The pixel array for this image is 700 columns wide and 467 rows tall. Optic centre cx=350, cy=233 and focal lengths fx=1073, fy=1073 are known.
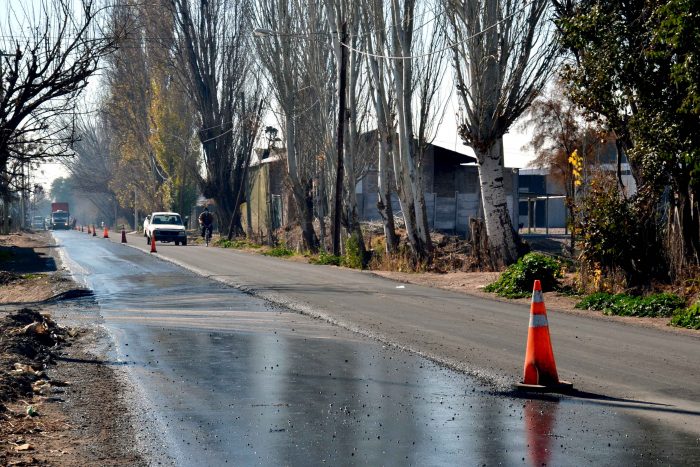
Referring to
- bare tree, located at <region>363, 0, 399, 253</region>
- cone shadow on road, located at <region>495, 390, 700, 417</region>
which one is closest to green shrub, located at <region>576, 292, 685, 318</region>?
cone shadow on road, located at <region>495, 390, 700, 417</region>

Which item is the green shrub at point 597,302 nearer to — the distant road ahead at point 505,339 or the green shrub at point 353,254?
the distant road ahead at point 505,339

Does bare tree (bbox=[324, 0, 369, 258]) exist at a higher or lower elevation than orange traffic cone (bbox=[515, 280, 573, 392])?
higher

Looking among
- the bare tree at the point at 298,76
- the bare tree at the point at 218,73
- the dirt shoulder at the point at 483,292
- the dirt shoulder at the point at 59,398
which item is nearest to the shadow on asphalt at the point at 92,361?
the dirt shoulder at the point at 59,398

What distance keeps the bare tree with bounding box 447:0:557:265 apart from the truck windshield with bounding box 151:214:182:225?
3543 centimetres

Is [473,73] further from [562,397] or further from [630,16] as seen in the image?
[562,397]

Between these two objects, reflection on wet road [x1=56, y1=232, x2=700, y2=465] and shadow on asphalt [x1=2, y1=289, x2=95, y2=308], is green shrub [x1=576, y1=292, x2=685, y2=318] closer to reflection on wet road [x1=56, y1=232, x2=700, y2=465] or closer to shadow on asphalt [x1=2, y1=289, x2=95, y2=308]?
reflection on wet road [x1=56, y1=232, x2=700, y2=465]

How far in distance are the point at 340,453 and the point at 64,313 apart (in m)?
12.6

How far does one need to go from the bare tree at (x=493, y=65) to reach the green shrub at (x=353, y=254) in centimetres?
810

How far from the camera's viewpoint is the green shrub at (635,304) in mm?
17927

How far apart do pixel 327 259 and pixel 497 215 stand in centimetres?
1100

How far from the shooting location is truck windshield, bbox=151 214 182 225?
199 ft

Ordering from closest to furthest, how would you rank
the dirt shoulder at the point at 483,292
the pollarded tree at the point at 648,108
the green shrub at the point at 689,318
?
the green shrub at the point at 689,318, the dirt shoulder at the point at 483,292, the pollarded tree at the point at 648,108

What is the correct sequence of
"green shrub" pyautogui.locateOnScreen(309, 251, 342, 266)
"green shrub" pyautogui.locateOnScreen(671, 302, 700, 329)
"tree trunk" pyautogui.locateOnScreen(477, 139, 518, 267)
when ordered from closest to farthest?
"green shrub" pyautogui.locateOnScreen(671, 302, 700, 329) → "tree trunk" pyautogui.locateOnScreen(477, 139, 518, 267) → "green shrub" pyautogui.locateOnScreen(309, 251, 342, 266)

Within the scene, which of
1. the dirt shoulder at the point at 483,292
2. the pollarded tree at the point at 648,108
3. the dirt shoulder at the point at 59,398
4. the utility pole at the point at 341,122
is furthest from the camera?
the utility pole at the point at 341,122
